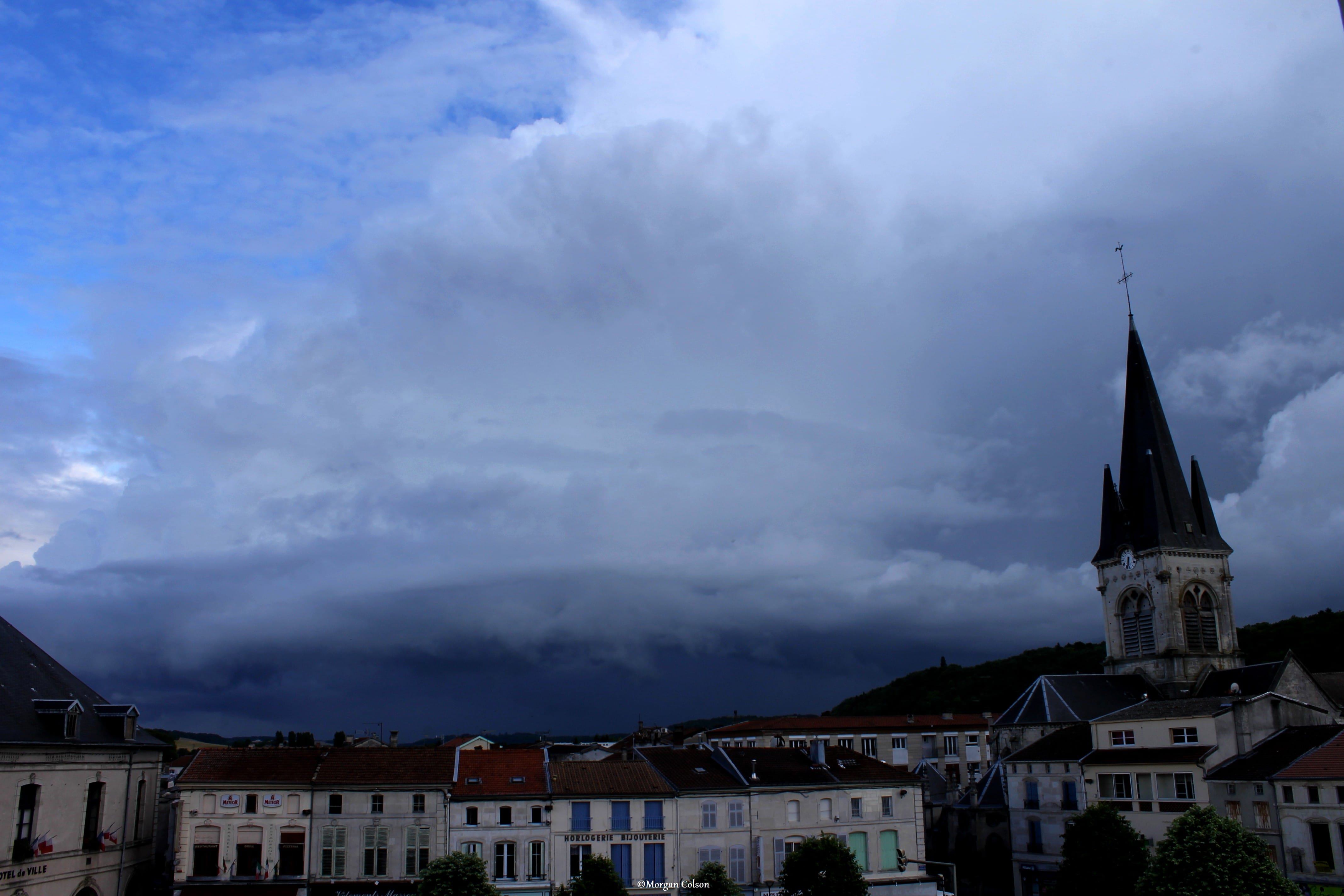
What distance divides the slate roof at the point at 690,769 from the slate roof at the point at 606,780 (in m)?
0.87

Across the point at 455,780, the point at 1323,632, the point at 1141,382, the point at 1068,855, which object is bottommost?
the point at 1068,855

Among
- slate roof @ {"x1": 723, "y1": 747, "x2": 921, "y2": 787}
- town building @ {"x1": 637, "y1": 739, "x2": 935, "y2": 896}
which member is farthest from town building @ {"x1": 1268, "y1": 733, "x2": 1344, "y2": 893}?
slate roof @ {"x1": 723, "y1": 747, "x2": 921, "y2": 787}

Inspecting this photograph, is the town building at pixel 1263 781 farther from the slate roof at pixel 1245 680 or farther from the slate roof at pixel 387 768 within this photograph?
the slate roof at pixel 387 768

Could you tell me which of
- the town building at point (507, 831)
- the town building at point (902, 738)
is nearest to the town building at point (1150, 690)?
the town building at point (902, 738)

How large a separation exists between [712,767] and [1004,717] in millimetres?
29078

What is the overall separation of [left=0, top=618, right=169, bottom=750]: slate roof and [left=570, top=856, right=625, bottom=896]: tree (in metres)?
22.2

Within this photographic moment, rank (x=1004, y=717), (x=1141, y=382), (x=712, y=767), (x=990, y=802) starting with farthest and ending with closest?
1. (x=1141, y=382)
2. (x=1004, y=717)
3. (x=990, y=802)
4. (x=712, y=767)

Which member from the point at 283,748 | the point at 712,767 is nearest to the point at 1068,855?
the point at 712,767

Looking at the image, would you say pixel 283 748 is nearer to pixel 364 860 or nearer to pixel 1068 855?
pixel 364 860

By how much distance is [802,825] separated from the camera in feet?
169

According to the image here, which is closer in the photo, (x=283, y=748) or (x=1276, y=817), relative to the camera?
(x=1276, y=817)

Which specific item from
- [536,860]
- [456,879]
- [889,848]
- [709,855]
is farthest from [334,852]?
[889,848]

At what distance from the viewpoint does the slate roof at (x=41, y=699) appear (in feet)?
130

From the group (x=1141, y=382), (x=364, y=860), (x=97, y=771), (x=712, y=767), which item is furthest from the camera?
(x=1141, y=382)
